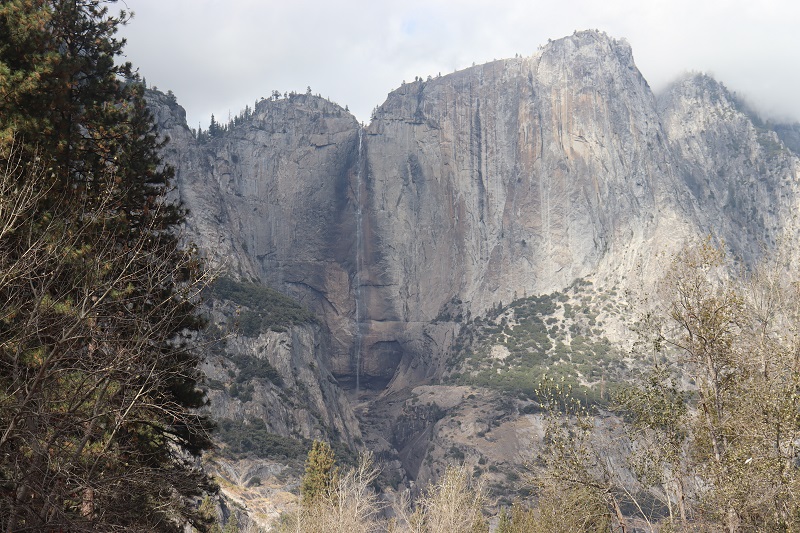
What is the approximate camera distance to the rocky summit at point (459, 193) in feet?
429

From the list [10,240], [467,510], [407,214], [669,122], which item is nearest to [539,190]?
[407,214]

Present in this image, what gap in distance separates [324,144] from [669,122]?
74148 millimetres

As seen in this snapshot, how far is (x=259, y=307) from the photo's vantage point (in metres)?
111

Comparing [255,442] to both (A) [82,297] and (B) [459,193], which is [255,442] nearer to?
(B) [459,193]

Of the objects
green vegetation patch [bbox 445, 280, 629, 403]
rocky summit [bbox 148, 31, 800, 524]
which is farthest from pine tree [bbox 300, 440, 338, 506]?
rocky summit [bbox 148, 31, 800, 524]

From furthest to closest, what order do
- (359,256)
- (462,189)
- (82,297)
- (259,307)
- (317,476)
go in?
1. (359,256)
2. (462,189)
3. (259,307)
4. (317,476)
5. (82,297)

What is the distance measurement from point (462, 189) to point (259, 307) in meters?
50.6

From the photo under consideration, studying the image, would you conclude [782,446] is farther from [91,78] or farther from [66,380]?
[91,78]

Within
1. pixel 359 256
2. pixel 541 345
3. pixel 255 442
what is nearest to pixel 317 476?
pixel 255 442

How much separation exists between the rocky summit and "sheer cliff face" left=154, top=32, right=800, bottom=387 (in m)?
0.30

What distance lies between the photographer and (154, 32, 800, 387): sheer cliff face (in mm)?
132875

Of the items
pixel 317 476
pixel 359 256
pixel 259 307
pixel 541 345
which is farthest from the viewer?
pixel 359 256

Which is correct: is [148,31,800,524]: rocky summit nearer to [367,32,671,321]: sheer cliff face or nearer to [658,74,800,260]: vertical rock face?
[367,32,671,321]: sheer cliff face

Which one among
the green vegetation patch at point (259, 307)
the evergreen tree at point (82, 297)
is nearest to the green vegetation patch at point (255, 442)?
the green vegetation patch at point (259, 307)
